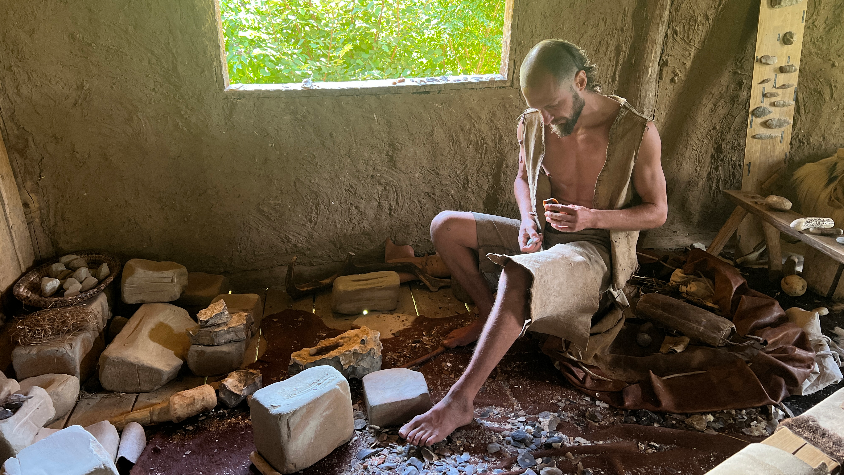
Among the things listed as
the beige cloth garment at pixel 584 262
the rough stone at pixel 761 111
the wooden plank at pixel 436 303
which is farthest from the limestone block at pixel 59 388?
the rough stone at pixel 761 111

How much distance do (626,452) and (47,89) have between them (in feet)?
12.5

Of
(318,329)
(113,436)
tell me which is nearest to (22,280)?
(113,436)

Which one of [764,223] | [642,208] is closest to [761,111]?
[764,223]

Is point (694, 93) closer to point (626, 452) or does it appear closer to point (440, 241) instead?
point (440, 241)

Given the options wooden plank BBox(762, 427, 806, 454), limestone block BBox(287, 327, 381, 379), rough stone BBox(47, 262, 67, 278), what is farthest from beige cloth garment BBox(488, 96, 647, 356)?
rough stone BBox(47, 262, 67, 278)

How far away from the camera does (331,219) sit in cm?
411

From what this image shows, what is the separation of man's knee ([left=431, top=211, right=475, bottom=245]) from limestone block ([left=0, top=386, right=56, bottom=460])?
2180 millimetres

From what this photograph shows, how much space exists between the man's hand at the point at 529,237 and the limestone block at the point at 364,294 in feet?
3.53

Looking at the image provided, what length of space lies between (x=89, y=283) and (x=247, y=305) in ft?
3.11

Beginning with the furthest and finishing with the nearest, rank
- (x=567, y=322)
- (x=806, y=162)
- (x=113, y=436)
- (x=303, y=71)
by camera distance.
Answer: (x=303, y=71) → (x=806, y=162) → (x=567, y=322) → (x=113, y=436)

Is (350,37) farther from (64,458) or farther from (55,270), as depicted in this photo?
(64,458)

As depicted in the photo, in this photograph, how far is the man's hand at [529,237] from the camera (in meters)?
3.04

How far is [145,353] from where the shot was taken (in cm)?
309

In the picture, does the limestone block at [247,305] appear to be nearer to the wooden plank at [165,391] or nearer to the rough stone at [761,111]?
the wooden plank at [165,391]
